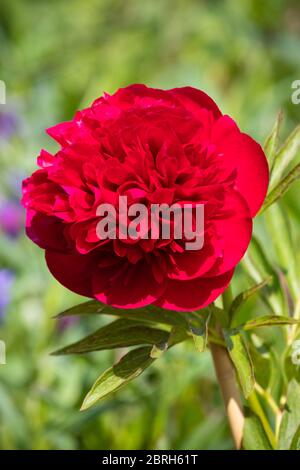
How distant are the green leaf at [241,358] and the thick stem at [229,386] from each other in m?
0.04

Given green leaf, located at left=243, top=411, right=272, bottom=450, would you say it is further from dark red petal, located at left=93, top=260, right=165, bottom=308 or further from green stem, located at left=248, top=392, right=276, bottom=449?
dark red petal, located at left=93, top=260, right=165, bottom=308

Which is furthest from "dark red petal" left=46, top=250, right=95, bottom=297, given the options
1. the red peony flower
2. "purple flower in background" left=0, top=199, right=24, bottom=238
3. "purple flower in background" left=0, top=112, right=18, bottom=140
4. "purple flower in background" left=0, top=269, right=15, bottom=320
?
"purple flower in background" left=0, top=112, right=18, bottom=140

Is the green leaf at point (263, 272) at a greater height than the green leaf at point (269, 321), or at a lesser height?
greater

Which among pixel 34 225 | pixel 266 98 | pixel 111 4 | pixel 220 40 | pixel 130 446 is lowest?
pixel 130 446

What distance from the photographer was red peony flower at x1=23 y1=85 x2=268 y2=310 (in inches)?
21.6

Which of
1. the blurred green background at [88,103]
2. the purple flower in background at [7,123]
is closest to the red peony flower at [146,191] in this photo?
the blurred green background at [88,103]

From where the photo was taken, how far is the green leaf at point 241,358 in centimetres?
57

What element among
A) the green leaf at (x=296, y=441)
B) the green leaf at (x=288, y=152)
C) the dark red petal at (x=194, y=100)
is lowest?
the green leaf at (x=296, y=441)

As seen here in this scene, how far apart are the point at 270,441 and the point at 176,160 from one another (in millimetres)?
263

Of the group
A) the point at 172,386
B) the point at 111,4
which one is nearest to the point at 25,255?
the point at 172,386

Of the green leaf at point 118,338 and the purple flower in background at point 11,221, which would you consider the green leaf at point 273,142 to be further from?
the purple flower in background at point 11,221

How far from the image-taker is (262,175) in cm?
59

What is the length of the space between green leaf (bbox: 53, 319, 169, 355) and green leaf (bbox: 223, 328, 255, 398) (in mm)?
50
